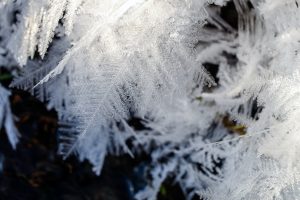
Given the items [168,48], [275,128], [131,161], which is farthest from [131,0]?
[131,161]

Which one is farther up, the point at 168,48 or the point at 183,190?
the point at 168,48

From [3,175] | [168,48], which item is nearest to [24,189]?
[3,175]

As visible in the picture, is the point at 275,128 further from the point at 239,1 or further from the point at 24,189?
the point at 24,189

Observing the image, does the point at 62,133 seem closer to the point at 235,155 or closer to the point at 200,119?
the point at 200,119

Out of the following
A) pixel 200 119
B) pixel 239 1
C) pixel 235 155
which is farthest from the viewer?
pixel 200 119

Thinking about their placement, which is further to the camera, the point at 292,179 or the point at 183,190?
the point at 183,190

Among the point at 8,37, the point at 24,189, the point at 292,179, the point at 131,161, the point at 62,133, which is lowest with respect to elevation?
the point at 24,189

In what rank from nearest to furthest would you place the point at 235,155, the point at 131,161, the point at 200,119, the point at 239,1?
1. the point at 235,155
2. the point at 239,1
3. the point at 200,119
4. the point at 131,161
